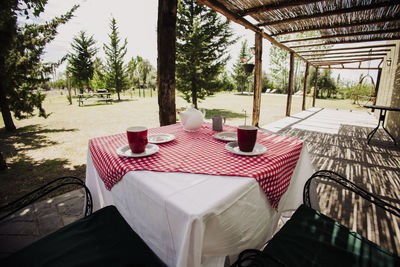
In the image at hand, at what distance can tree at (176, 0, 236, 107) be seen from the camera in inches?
358

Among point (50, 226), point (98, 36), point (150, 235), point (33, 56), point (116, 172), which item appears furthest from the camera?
point (98, 36)

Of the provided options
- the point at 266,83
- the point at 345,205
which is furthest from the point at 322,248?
the point at 266,83

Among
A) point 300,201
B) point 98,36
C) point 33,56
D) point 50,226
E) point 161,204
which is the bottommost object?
point 50,226

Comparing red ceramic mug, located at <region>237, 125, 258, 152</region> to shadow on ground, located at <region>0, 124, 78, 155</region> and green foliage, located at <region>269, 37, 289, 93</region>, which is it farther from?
green foliage, located at <region>269, 37, 289, 93</region>

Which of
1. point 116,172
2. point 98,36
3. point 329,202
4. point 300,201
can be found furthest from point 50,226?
point 98,36

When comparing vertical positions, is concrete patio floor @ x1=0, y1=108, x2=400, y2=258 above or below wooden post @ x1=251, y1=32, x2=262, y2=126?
below

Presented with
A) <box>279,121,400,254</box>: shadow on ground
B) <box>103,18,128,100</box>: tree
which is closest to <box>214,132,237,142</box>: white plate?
<box>279,121,400,254</box>: shadow on ground

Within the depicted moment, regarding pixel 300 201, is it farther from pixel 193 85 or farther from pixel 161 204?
pixel 193 85

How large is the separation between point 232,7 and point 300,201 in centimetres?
337

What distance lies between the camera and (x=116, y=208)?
119 cm

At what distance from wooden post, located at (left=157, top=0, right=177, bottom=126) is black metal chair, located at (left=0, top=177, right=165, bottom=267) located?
7.11ft

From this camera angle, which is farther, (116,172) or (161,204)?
(116,172)

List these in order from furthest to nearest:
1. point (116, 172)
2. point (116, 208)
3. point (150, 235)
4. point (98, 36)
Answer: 1. point (98, 36)
2. point (116, 208)
3. point (116, 172)
4. point (150, 235)

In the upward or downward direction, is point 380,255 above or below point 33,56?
below
